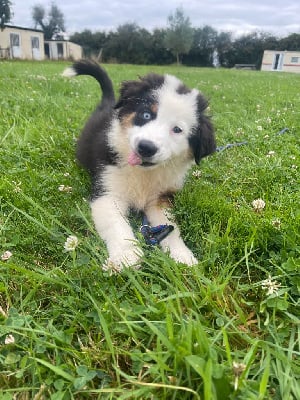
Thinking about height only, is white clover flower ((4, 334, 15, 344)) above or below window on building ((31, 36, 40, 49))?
below

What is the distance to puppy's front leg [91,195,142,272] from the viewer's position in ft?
5.82

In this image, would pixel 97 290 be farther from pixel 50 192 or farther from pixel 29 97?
pixel 29 97

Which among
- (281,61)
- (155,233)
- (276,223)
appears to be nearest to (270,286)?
(276,223)

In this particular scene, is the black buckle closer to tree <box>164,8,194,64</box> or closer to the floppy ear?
the floppy ear

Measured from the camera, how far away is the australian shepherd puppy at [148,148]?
2.34 metres

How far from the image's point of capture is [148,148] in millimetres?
2258

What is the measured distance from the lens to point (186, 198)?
2.43 meters

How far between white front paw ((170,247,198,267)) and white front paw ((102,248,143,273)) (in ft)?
0.64

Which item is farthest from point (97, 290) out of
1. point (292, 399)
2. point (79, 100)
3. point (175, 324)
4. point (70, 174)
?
point (79, 100)

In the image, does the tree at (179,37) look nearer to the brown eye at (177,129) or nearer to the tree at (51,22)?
the tree at (51,22)

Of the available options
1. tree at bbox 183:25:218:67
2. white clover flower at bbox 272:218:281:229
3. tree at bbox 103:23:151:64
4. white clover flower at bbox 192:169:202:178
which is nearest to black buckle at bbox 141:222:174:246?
white clover flower at bbox 272:218:281:229

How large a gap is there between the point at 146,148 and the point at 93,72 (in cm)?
193

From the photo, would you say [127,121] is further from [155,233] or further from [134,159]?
[155,233]

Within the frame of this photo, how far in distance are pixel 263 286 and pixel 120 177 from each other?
1328 millimetres
